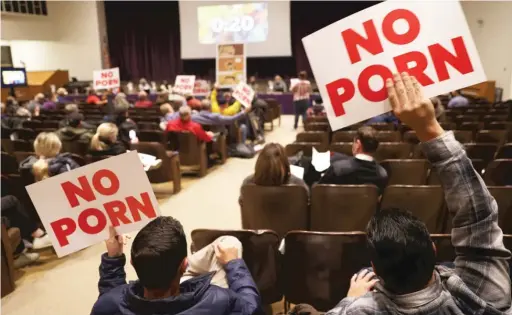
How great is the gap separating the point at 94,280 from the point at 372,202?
222cm

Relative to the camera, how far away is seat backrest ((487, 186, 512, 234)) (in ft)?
9.53

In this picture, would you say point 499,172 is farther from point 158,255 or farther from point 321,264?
point 158,255

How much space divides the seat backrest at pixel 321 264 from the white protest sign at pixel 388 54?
28.7 inches

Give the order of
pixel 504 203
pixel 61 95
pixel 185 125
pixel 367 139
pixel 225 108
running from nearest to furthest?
pixel 504 203, pixel 367 139, pixel 185 125, pixel 225 108, pixel 61 95

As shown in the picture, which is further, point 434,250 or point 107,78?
point 107,78

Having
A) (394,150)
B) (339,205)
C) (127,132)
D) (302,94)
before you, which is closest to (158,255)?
(339,205)

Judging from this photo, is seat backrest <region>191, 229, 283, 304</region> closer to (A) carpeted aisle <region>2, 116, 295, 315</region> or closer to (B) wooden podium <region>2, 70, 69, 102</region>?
(A) carpeted aisle <region>2, 116, 295, 315</region>

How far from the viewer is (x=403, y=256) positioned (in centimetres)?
112

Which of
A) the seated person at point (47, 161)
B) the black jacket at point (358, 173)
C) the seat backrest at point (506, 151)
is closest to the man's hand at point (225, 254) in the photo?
the black jacket at point (358, 173)

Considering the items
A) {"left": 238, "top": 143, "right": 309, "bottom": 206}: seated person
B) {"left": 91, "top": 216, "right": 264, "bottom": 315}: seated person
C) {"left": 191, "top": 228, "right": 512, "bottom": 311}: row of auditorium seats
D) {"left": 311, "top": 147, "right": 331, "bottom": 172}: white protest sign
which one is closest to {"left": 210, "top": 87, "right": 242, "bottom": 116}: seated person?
{"left": 311, "top": 147, "right": 331, "bottom": 172}: white protest sign

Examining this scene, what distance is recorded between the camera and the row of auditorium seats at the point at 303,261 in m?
2.30

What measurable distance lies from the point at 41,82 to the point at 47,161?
13.6 meters

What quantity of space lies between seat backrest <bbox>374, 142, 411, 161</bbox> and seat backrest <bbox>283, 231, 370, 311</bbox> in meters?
2.45

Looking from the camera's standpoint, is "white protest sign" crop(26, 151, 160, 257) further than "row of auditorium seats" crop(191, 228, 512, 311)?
No
